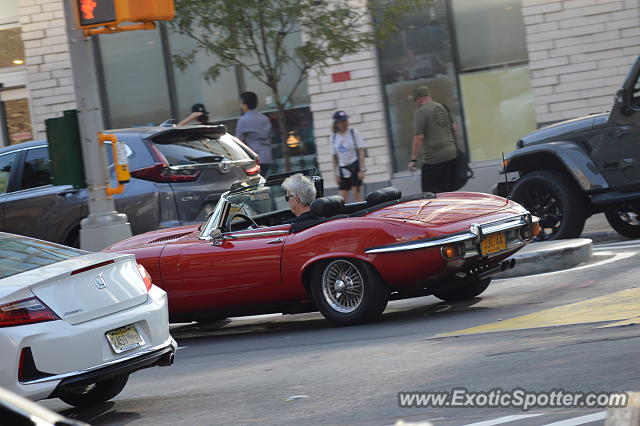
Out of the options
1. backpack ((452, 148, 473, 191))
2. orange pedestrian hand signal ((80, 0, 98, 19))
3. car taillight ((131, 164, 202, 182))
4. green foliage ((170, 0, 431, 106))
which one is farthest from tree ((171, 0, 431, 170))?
orange pedestrian hand signal ((80, 0, 98, 19))

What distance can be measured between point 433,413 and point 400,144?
14.7m

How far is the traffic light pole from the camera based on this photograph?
36.7 ft

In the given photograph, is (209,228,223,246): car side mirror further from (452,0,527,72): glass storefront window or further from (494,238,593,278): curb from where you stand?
(452,0,527,72): glass storefront window

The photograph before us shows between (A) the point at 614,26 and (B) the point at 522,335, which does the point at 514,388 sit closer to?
(B) the point at 522,335

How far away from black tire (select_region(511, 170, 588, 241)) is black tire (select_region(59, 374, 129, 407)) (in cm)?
648

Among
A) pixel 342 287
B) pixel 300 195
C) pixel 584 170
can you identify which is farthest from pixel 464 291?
pixel 584 170

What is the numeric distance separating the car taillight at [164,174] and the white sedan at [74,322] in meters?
4.68

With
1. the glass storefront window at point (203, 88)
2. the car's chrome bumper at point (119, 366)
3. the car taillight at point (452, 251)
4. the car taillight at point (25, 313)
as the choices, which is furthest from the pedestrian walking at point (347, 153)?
the car taillight at point (25, 313)

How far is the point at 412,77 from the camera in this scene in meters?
19.8

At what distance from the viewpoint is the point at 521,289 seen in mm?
9969

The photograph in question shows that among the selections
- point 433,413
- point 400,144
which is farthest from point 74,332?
point 400,144

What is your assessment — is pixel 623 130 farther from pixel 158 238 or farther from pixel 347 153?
pixel 158 238

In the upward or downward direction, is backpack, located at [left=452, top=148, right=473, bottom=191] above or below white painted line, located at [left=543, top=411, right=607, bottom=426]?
above

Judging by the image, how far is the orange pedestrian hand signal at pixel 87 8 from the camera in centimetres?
1049
